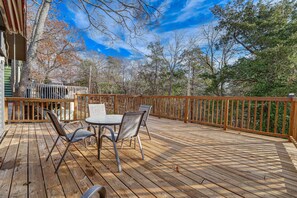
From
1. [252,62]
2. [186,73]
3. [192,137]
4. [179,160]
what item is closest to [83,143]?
[179,160]

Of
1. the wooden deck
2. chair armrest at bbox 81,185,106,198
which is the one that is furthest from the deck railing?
chair armrest at bbox 81,185,106,198

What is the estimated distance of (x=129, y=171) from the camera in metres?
2.30

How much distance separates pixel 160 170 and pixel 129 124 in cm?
75

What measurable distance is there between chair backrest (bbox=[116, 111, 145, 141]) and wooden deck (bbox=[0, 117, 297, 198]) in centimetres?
40

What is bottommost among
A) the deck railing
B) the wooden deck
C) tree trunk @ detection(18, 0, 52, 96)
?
the wooden deck

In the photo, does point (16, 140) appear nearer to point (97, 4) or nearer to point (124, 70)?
point (97, 4)

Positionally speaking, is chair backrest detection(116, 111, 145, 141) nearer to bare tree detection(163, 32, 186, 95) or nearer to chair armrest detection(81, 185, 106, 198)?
chair armrest detection(81, 185, 106, 198)

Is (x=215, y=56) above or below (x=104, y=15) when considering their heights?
above

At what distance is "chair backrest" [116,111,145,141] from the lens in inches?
96.0

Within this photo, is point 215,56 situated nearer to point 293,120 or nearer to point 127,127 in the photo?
point 293,120

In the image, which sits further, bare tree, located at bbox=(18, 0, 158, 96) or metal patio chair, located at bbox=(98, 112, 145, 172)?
bare tree, located at bbox=(18, 0, 158, 96)

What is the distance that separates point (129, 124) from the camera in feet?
8.37

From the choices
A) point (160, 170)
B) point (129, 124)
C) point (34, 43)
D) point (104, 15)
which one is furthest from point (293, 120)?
point (34, 43)

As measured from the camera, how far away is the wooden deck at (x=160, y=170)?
1.86 m
